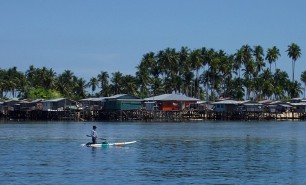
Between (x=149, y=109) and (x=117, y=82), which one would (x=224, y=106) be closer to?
(x=149, y=109)

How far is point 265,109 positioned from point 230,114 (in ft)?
27.2

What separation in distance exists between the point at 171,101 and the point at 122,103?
32.0ft

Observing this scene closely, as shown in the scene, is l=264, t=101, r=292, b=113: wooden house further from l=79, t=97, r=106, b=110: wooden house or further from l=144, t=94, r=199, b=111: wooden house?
l=79, t=97, r=106, b=110: wooden house

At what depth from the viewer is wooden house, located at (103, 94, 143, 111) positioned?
14412 cm

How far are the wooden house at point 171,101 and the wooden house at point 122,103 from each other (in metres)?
2.80

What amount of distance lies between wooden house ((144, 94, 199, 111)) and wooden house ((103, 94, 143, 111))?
2.80 meters

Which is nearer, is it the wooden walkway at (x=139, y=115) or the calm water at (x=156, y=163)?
the calm water at (x=156, y=163)

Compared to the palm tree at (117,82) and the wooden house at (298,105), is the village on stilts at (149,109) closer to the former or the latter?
the wooden house at (298,105)

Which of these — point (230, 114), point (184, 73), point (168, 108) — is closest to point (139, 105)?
point (168, 108)

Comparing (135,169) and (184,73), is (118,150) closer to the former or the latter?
(135,169)

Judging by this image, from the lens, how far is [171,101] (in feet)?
471

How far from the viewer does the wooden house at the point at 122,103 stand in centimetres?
Result: 14412

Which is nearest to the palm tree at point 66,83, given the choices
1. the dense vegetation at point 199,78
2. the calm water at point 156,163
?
the dense vegetation at point 199,78

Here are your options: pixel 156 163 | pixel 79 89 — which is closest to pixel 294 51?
pixel 79 89
